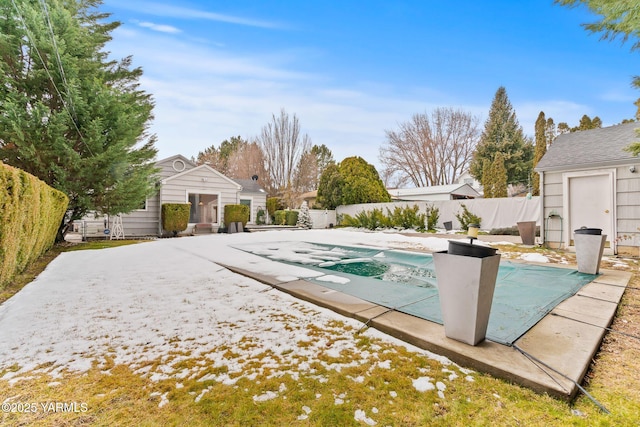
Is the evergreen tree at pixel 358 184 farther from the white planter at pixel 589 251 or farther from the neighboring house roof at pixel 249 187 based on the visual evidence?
the white planter at pixel 589 251

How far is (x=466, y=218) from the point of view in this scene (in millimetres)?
12039

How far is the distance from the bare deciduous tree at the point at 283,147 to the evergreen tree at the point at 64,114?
39.2 feet

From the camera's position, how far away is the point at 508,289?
133 inches

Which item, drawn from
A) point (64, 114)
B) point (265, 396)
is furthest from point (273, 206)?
point (265, 396)

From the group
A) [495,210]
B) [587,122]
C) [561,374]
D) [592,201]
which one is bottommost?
[561,374]

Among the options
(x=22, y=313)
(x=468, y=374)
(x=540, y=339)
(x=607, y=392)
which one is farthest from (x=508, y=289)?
(x=22, y=313)

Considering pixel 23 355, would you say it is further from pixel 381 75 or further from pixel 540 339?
pixel 381 75

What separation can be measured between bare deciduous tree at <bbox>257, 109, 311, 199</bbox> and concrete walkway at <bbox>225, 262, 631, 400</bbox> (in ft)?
56.2

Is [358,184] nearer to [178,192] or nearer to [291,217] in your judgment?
[291,217]

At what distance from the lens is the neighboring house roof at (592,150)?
6283 mm

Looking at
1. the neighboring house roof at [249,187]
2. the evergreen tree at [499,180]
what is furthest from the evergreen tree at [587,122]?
the neighboring house roof at [249,187]

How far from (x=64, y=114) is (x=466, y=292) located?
9.19 meters

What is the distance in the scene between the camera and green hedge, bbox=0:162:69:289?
317cm

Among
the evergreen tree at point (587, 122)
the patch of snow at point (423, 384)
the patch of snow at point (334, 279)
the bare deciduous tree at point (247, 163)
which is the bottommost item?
the patch of snow at point (423, 384)
